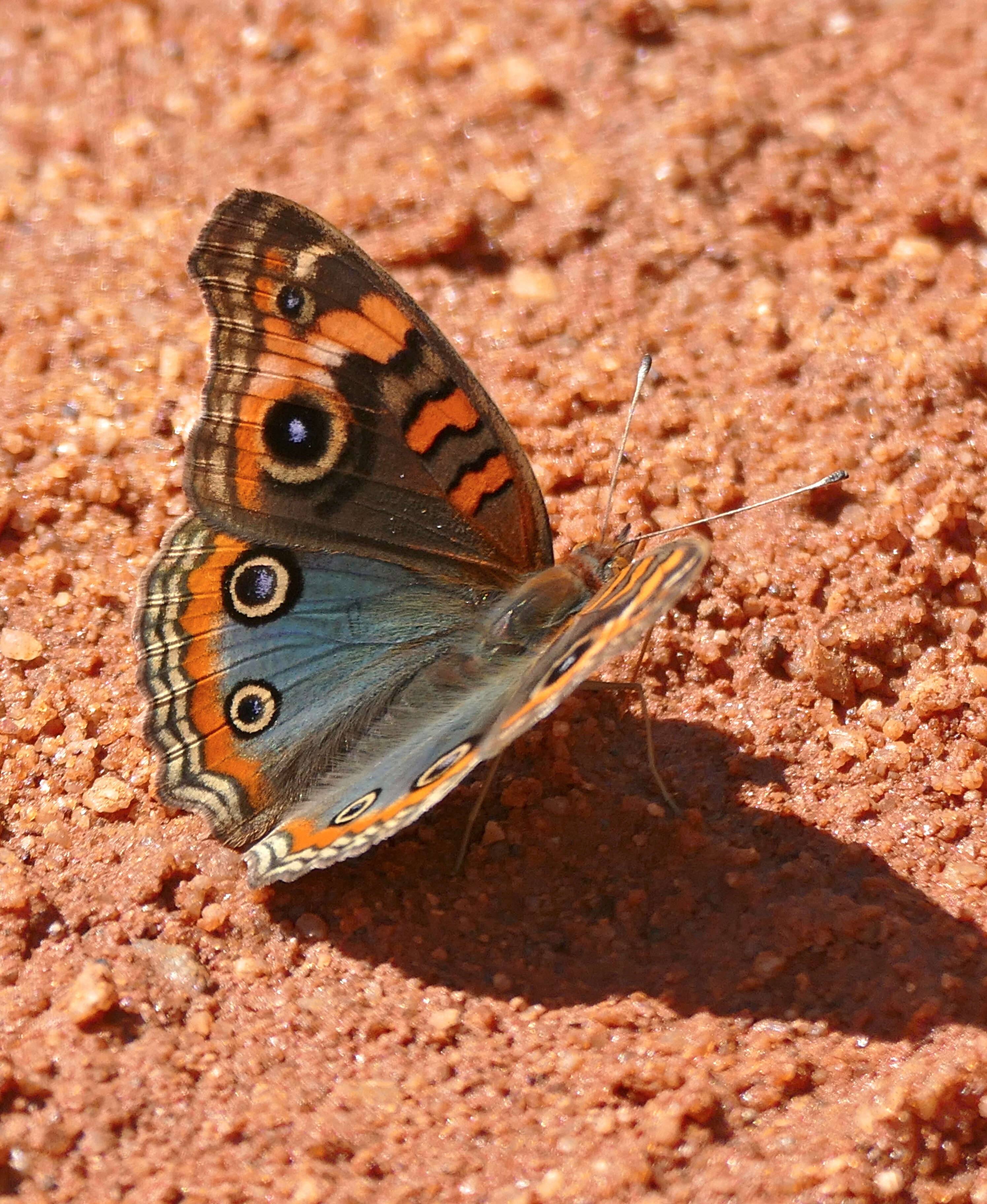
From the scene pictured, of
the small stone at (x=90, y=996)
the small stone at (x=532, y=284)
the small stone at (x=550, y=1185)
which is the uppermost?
the small stone at (x=532, y=284)

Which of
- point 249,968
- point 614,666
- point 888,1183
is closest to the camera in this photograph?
point 888,1183

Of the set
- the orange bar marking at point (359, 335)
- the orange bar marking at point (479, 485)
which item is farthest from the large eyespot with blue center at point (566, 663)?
the orange bar marking at point (359, 335)

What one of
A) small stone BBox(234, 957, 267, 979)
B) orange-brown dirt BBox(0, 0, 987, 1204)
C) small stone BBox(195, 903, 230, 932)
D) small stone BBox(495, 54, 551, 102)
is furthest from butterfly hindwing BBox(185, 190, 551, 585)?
small stone BBox(495, 54, 551, 102)

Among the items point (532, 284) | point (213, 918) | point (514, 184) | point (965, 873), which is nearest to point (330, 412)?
point (213, 918)

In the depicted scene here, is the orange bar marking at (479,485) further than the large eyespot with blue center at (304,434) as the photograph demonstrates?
Yes

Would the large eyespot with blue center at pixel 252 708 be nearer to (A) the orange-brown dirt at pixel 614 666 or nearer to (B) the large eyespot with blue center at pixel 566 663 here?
(A) the orange-brown dirt at pixel 614 666

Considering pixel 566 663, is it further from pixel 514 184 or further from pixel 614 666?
pixel 514 184

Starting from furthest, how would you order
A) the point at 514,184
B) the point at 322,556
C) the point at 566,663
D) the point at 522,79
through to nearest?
the point at 522,79
the point at 514,184
the point at 322,556
the point at 566,663
